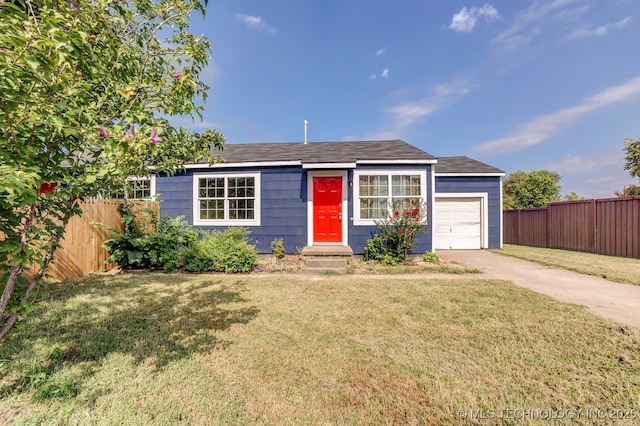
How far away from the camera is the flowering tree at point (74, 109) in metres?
1.52

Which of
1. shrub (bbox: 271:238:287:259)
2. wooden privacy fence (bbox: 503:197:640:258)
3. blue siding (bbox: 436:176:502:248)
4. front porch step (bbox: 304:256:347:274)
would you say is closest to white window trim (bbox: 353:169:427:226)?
front porch step (bbox: 304:256:347:274)

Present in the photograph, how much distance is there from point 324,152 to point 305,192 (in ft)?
6.25

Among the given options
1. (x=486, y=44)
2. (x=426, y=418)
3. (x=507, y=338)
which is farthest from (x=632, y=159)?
(x=426, y=418)

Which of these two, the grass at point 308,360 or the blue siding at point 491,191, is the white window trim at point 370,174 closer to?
the grass at point 308,360

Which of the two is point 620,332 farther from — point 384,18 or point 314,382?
point 384,18

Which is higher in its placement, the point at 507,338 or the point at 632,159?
the point at 632,159

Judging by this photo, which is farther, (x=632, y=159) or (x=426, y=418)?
(x=632, y=159)

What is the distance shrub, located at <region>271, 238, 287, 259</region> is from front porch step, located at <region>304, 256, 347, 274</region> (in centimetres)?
159

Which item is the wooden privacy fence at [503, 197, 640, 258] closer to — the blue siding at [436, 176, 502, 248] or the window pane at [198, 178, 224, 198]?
the blue siding at [436, 176, 502, 248]

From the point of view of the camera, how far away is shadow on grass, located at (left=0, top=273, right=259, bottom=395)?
2.73 m

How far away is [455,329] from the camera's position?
3352 millimetres

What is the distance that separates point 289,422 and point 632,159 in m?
20.0

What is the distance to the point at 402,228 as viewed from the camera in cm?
757

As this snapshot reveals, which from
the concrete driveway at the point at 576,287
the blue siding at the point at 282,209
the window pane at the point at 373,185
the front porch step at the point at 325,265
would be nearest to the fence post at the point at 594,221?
the concrete driveway at the point at 576,287
